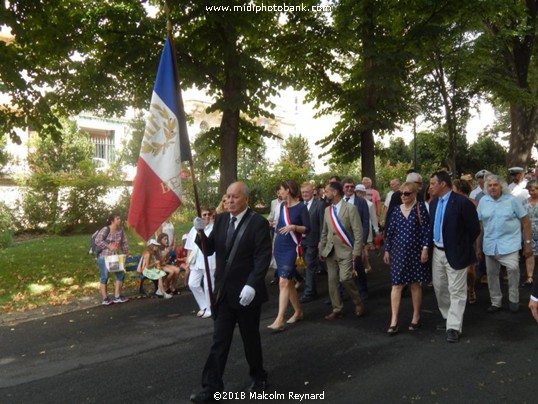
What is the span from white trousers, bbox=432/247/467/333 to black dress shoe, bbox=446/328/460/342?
3cm

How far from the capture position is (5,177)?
2212 centimetres

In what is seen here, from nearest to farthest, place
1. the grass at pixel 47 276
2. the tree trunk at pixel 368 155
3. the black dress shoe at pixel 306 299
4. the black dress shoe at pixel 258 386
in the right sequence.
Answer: the black dress shoe at pixel 258 386 → the black dress shoe at pixel 306 299 → the grass at pixel 47 276 → the tree trunk at pixel 368 155

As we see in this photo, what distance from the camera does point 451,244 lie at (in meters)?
6.21

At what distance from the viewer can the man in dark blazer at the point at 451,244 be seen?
20.2 feet

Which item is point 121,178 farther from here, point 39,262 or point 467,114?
point 467,114

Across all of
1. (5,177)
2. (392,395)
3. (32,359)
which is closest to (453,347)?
(392,395)

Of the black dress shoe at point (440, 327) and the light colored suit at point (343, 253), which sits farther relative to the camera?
the light colored suit at point (343, 253)

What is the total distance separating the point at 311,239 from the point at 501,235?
3.02 meters

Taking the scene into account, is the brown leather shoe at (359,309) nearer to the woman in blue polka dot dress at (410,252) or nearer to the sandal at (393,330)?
the woman in blue polka dot dress at (410,252)

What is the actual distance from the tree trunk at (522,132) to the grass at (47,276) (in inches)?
664

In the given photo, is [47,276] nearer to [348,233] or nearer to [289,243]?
[289,243]

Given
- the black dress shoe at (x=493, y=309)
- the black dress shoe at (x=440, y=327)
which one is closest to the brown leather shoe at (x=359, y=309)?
the black dress shoe at (x=440, y=327)

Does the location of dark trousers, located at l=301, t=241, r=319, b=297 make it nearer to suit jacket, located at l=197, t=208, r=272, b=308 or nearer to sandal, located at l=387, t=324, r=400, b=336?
sandal, located at l=387, t=324, r=400, b=336

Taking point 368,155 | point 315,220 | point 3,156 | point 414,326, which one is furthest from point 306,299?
point 3,156
